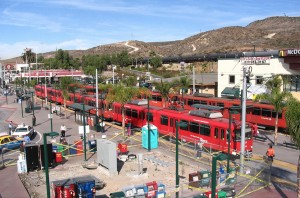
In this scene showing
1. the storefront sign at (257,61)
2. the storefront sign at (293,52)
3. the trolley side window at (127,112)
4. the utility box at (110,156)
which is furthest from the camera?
the storefront sign at (293,52)

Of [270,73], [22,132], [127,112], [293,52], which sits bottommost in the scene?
[22,132]

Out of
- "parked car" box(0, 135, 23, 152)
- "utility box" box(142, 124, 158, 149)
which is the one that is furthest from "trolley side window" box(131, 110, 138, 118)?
"parked car" box(0, 135, 23, 152)

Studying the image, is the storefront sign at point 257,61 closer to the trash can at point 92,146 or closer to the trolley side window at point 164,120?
the trolley side window at point 164,120

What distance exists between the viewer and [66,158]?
78.7ft

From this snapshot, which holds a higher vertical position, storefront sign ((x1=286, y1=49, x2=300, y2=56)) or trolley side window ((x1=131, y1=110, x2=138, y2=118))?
storefront sign ((x1=286, y1=49, x2=300, y2=56))

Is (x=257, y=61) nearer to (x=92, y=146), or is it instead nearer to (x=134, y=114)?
(x=92, y=146)

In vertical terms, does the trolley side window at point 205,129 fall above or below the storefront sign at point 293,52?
below

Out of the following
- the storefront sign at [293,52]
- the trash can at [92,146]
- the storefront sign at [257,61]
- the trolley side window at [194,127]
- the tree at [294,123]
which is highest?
the storefront sign at [293,52]

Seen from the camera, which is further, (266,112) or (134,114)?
(134,114)

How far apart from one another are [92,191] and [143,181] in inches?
152

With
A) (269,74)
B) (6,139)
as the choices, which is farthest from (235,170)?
(269,74)

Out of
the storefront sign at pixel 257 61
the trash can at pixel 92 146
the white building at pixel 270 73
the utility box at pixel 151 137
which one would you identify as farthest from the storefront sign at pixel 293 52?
the trash can at pixel 92 146

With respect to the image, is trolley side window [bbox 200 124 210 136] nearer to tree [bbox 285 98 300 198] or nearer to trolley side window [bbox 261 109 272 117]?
trolley side window [bbox 261 109 272 117]

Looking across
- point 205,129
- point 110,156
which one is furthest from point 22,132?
point 205,129
